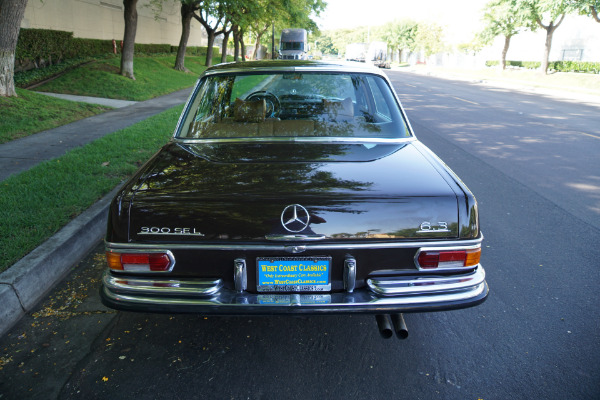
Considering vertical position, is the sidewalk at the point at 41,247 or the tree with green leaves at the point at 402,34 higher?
the tree with green leaves at the point at 402,34

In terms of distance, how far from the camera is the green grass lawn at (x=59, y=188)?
388 cm

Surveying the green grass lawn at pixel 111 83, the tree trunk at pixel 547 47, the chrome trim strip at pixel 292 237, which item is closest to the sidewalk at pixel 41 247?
the chrome trim strip at pixel 292 237

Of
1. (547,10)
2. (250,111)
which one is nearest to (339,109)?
(250,111)

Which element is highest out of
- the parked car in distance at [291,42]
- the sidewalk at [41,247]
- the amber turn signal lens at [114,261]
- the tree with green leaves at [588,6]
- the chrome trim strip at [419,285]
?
the tree with green leaves at [588,6]

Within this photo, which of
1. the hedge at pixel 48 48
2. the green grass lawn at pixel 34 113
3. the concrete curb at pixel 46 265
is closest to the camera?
the concrete curb at pixel 46 265

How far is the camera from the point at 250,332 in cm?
297

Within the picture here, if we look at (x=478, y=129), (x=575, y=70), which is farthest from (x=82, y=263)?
(x=575, y=70)

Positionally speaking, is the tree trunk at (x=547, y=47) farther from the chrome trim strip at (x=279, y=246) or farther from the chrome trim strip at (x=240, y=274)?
the chrome trim strip at (x=240, y=274)

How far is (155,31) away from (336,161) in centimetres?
3444

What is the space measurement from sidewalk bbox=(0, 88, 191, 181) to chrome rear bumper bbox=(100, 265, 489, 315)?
4345 mm

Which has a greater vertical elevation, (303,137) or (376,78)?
(376,78)

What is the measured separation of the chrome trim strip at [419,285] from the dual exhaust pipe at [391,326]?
0.18 metres

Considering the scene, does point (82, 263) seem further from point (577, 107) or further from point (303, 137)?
point (577, 107)

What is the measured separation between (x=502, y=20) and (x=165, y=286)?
41.2m
